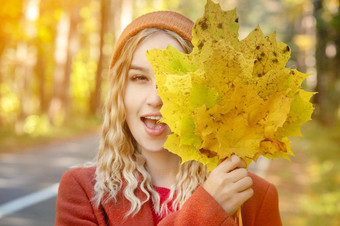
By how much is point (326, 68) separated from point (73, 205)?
18.8m

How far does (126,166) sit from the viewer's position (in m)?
2.25

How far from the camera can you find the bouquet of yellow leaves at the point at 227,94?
1584 millimetres

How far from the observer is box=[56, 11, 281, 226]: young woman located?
2.08 meters

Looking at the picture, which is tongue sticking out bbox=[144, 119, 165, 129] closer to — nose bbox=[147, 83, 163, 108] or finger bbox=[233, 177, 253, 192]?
nose bbox=[147, 83, 163, 108]

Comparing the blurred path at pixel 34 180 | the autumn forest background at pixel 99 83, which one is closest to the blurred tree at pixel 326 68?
the autumn forest background at pixel 99 83

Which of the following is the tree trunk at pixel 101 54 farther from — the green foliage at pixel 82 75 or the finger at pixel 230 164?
the finger at pixel 230 164

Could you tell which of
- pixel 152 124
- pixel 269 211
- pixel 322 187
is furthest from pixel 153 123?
pixel 322 187

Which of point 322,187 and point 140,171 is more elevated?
point 140,171

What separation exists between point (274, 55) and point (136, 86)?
70cm

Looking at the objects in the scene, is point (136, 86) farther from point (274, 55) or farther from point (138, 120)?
point (274, 55)

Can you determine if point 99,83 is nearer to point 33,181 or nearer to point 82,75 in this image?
point 82,75

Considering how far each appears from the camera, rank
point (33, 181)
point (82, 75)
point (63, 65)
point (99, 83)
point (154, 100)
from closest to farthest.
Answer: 1. point (154, 100)
2. point (33, 181)
3. point (63, 65)
4. point (99, 83)
5. point (82, 75)

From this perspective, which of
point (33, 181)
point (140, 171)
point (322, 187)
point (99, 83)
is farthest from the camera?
point (99, 83)

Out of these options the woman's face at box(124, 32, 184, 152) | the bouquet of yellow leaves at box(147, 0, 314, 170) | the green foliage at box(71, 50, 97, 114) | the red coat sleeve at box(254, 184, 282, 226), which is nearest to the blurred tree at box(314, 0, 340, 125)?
the red coat sleeve at box(254, 184, 282, 226)
